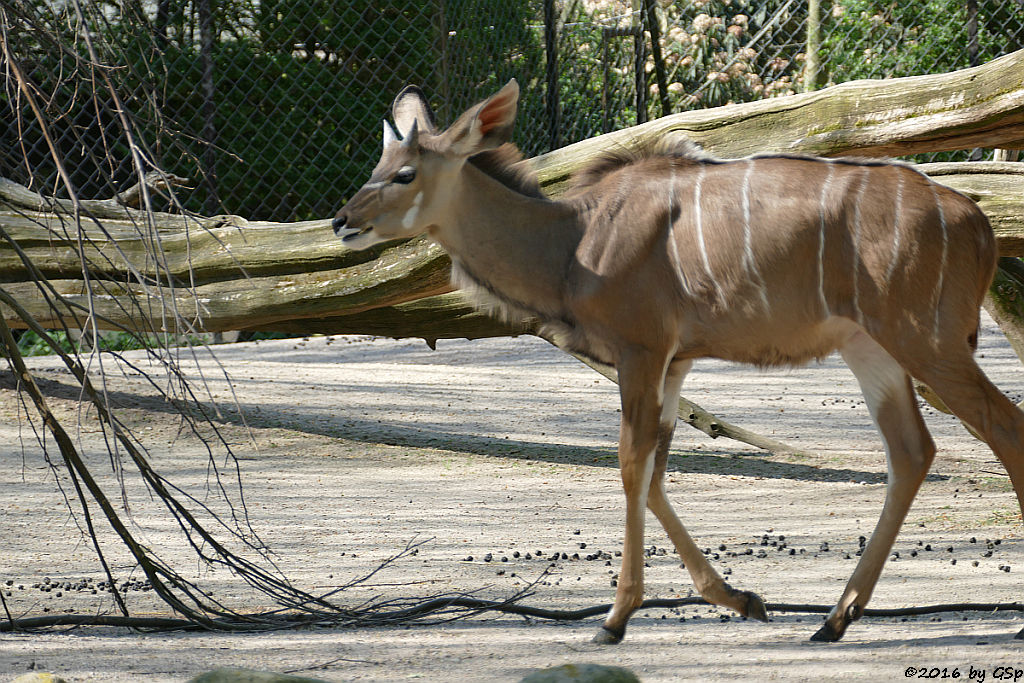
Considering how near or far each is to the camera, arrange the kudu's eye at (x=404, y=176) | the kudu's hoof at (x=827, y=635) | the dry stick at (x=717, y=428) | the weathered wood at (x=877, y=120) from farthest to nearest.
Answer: the dry stick at (x=717, y=428) → the weathered wood at (x=877, y=120) → the kudu's eye at (x=404, y=176) → the kudu's hoof at (x=827, y=635)

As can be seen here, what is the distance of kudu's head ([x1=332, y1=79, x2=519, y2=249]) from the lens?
3.48 meters

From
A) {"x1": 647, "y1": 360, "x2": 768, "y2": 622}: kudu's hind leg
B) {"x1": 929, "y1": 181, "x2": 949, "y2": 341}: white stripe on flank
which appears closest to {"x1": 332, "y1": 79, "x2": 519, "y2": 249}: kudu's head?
{"x1": 647, "y1": 360, "x2": 768, "y2": 622}: kudu's hind leg

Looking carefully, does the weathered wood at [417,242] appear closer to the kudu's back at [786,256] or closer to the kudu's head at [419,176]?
the kudu's head at [419,176]

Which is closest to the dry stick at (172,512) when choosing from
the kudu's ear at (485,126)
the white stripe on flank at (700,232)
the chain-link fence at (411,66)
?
the kudu's ear at (485,126)

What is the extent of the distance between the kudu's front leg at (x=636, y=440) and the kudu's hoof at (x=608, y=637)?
0.06 meters

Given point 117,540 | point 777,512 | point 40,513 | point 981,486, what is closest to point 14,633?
point 117,540

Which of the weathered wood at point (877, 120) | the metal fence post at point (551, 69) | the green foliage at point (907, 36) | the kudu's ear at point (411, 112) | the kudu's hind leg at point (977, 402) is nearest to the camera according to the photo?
the kudu's hind leg at point (977, 402)

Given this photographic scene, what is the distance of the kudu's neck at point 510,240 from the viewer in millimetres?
3498

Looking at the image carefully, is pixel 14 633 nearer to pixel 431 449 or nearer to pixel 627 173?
pixel 627 173

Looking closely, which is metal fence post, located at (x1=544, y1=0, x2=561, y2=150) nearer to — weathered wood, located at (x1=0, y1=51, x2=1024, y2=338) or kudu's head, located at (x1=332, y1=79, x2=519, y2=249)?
weathered wood, located at (x1=0, y1=51, x2=1024, y2=338)

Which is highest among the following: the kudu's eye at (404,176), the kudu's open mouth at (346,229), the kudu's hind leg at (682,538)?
the kudu's eye at (404,176)

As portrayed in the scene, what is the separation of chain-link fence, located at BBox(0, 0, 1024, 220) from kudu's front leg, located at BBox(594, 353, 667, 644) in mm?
4315

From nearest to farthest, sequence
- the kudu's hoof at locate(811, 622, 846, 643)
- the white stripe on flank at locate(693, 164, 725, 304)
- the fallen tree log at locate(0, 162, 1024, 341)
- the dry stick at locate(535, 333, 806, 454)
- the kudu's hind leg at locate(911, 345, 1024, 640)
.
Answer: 1. the kudu's hind leg at locate(911, 345, 1024, 640)
2. the kudu's hoof at locate(811, 622, 846, 643)
3. the white stripe on flank at locate(693, 164, 725, 304)
4. the fallen tree log at locate(0, 162, 1024, 341)
5. the dry stick at locate(535, 333, 806, 454)

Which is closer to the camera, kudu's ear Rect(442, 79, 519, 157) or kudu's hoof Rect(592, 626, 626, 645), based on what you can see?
kudu's hoof Rect(592, 626, 626, 645)
